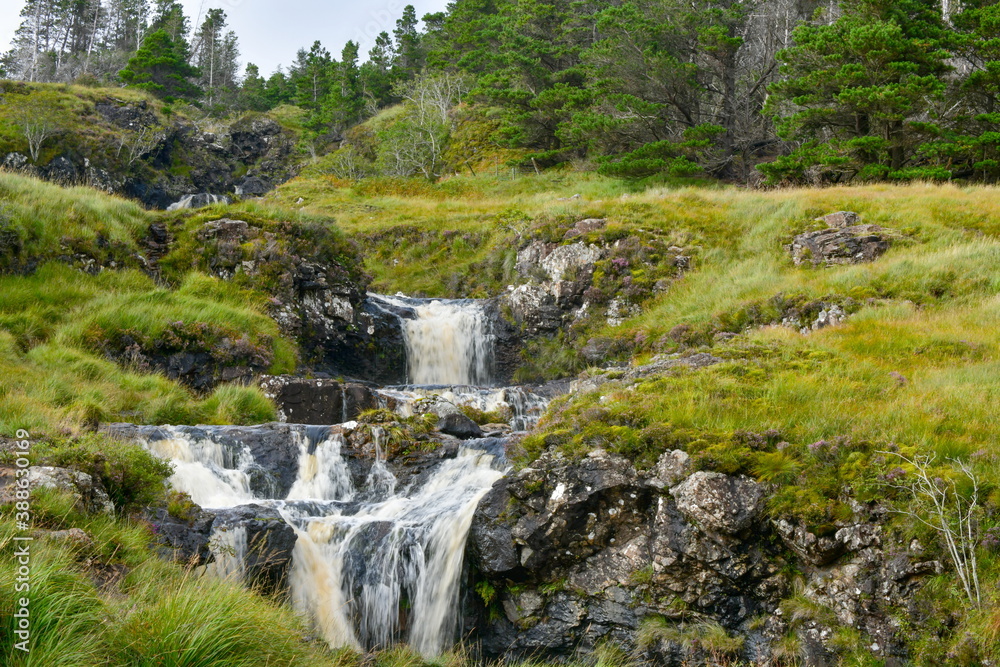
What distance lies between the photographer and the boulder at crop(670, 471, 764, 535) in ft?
23.6

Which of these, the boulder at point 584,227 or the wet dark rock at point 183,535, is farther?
the boulder at point 584,227

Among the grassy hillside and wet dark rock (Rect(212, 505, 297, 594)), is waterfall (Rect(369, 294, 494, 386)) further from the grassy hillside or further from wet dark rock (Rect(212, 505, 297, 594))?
wet dark rock (Rect(212, 505, 297, 594))

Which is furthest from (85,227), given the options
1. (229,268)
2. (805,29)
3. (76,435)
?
(805,29)

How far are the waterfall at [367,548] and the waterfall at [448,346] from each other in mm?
8066

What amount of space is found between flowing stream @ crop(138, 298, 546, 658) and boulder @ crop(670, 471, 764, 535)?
2.64 metres

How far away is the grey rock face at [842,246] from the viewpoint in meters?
16.6

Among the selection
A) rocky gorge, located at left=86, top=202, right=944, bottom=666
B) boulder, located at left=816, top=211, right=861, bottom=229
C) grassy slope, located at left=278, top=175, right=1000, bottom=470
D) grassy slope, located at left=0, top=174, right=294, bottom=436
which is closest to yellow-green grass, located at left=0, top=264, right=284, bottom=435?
grassy slope, located at left=0, top=174, right=294, bottom=436

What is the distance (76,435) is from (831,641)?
853cm

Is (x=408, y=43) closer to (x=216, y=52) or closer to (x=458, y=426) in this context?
(x=216, y=52)

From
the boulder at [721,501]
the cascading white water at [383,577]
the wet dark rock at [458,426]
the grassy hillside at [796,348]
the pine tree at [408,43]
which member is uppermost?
the pine tree at [408,43]

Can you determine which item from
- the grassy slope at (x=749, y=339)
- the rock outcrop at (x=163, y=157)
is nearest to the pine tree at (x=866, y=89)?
the grassy slope at (x=749, y=339)

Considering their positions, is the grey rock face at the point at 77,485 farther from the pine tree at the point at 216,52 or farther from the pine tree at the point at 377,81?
the pine tree at the point at 216,52

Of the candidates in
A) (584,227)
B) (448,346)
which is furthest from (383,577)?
(584,227)

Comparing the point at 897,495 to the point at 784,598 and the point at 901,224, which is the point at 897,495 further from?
the point at 901,224
